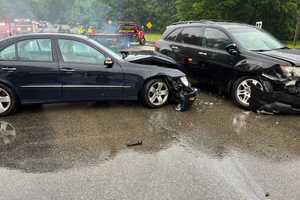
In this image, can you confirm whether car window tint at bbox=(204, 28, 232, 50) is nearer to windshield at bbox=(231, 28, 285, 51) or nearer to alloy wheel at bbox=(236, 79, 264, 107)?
windshield at bbox=(231, 28, 285, 51)

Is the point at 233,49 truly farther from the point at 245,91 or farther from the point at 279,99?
the point at 279,99

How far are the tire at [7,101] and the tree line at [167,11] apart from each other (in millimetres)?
27723

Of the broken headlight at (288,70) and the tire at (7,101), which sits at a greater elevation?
the broken headlight at (288,70)

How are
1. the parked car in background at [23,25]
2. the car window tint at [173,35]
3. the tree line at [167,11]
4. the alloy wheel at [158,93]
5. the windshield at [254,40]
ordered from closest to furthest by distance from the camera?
the alloy wheel at [158,93] → the windshield at [254,40] → the car window tint at [173,35] → the parked car in background at [23,25] → the tree line at [167,11]

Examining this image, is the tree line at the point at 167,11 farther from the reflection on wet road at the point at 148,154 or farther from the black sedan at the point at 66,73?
the reflection on wet road at the point at 148,154

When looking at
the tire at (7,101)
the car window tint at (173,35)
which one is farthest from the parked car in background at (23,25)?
the tire at (7,101)

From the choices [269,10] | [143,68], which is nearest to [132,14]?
[269,10]

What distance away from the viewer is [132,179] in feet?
11.3

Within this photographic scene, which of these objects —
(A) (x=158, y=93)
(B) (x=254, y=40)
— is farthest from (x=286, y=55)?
(A) (x=158, y=93)

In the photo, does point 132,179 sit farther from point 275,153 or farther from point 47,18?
point 47,18

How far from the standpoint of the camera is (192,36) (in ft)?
25.4

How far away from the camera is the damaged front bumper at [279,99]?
220 inches

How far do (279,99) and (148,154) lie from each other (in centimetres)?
314

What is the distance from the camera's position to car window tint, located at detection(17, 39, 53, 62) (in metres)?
5.42
